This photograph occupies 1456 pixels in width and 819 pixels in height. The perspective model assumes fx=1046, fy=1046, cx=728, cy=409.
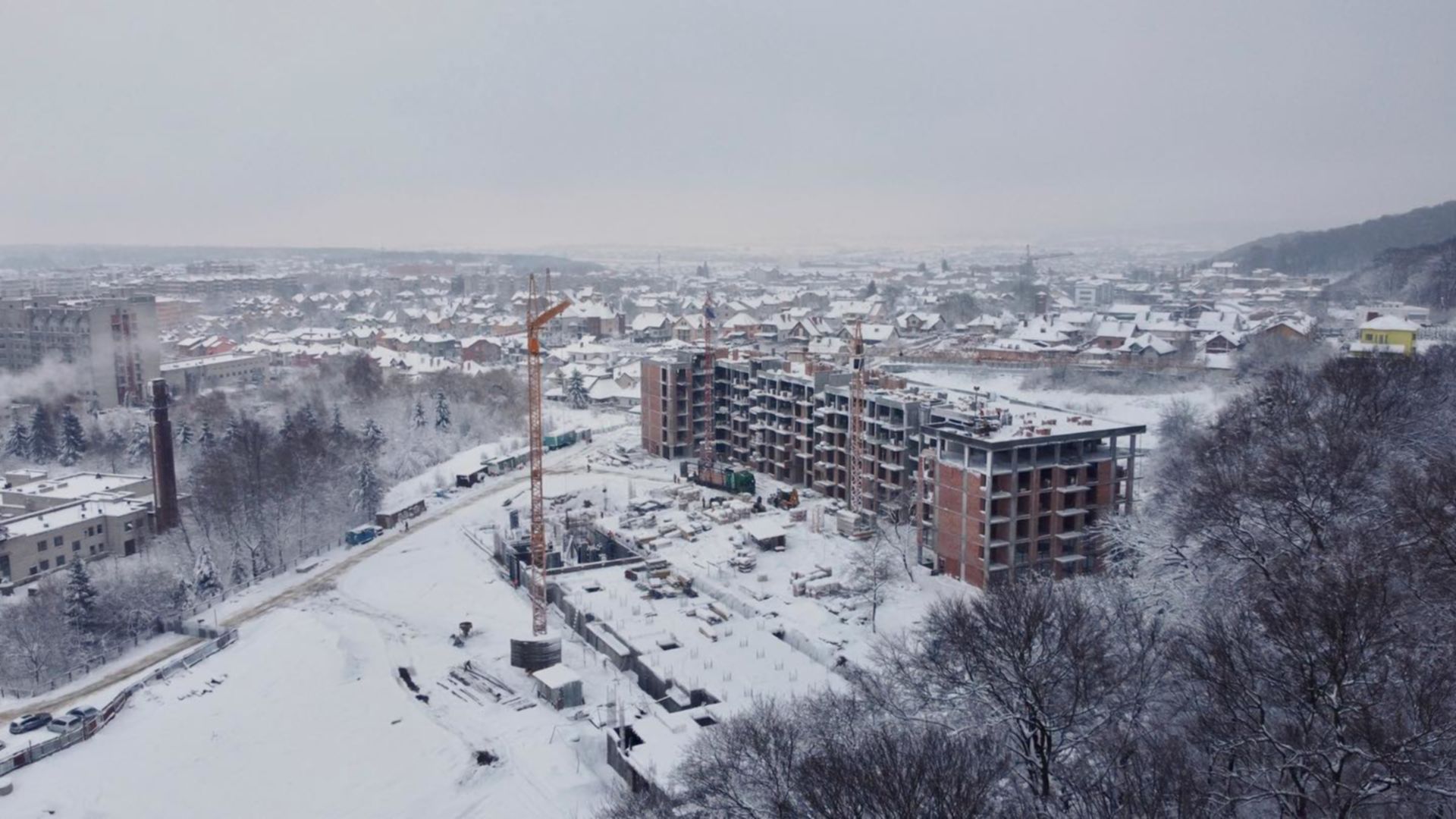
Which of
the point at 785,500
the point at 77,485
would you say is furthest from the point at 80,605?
the point at 785,500

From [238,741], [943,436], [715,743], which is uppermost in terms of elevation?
[943,436]

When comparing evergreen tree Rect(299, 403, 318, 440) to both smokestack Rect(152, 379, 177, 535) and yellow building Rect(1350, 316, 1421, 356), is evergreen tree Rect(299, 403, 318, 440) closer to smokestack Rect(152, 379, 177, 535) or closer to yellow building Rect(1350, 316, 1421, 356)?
smokestack Rect(152, 379, 177, 535)

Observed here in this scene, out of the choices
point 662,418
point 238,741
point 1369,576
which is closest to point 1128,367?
point 662,418

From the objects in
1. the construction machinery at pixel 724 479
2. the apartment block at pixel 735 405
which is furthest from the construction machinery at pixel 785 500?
the apartment block at pixel 735 405

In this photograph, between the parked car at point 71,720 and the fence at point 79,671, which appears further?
the fence at point 79,671

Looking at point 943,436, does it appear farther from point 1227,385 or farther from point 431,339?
point 431,339

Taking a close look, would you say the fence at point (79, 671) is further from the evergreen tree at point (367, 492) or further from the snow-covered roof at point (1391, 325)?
the snow-covered roof at point (1391, 325)

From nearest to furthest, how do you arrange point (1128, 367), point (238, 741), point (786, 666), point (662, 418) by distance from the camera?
point (238, 741) → point (786, 666) → point (662, 418) → point (1128, 367)
